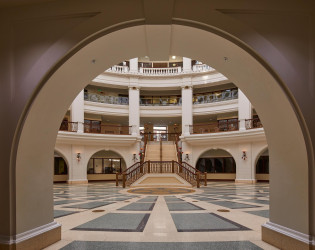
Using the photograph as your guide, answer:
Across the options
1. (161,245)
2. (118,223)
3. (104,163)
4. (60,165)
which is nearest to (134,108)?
(104,163)

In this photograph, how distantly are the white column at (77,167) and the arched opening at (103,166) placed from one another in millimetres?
2143

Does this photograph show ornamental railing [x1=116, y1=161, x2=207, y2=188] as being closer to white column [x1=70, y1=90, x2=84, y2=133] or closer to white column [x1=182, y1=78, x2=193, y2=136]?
white column [x1=182, y1=78, x2=193, y2=136]

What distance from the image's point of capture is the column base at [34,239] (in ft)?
11.0

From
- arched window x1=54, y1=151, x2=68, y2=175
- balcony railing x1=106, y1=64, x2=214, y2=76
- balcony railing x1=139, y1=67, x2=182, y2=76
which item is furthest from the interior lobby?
balcony railing x1=139, y1=67, x2=182, y2=76

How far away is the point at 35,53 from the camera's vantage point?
11.9 feet

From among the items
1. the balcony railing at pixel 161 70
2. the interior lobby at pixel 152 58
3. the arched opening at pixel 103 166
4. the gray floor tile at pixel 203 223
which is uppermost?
the balcony railing at pixel 161 70

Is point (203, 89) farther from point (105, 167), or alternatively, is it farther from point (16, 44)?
point (16, 44)

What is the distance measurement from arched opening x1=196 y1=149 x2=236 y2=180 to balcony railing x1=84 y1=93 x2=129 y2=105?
838 centimetres

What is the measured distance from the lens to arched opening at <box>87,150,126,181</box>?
2103cm

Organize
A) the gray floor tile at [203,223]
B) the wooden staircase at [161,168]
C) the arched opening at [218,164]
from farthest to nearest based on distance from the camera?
the arched opening at [218,164], the wooden staircase at [161,168], the gray floor tile at [203,223]

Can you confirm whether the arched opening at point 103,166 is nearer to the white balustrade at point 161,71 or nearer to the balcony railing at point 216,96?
the white balustrade at point 161,71

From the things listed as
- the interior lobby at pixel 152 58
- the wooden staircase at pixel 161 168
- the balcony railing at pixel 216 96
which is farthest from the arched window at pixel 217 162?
the interior lobby at pixel 152 58

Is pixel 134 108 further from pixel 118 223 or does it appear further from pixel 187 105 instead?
pixel 118 223

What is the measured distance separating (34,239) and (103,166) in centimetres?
1861
